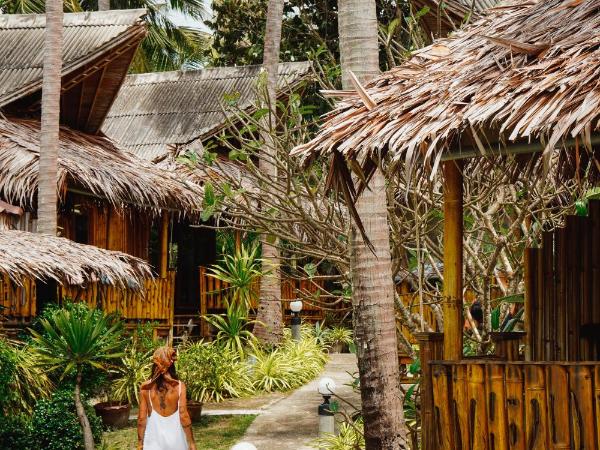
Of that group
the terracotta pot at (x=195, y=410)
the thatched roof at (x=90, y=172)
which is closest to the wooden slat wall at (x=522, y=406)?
the terracotta pot at (x=195, y=410)

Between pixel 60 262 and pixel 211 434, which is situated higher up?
pixel 60 262

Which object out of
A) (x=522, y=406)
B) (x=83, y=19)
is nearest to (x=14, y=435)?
(x=522, y=406)

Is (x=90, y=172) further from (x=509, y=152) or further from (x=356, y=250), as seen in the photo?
(x=509, y=152)

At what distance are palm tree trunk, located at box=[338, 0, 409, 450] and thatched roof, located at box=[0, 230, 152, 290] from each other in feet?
13.0

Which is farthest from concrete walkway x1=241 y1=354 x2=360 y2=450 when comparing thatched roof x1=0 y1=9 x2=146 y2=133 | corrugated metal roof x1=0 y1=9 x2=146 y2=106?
corrugated metal roof x1=0 y1=9 x2=146 y2=106

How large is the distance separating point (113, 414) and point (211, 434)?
45.5 inches

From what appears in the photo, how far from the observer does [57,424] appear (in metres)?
10.4

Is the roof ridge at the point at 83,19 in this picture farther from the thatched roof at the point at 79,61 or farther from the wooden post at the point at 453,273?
Result: the wooden post at the point at 453,273

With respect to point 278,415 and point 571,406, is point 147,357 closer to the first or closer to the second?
point 278,415

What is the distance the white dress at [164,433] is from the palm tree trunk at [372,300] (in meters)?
1.29

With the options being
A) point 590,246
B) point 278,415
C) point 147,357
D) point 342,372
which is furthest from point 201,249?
point 590,246

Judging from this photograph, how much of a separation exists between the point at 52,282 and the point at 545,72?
30.5 ft

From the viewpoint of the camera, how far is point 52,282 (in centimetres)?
1339

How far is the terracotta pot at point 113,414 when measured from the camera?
39.6ft
